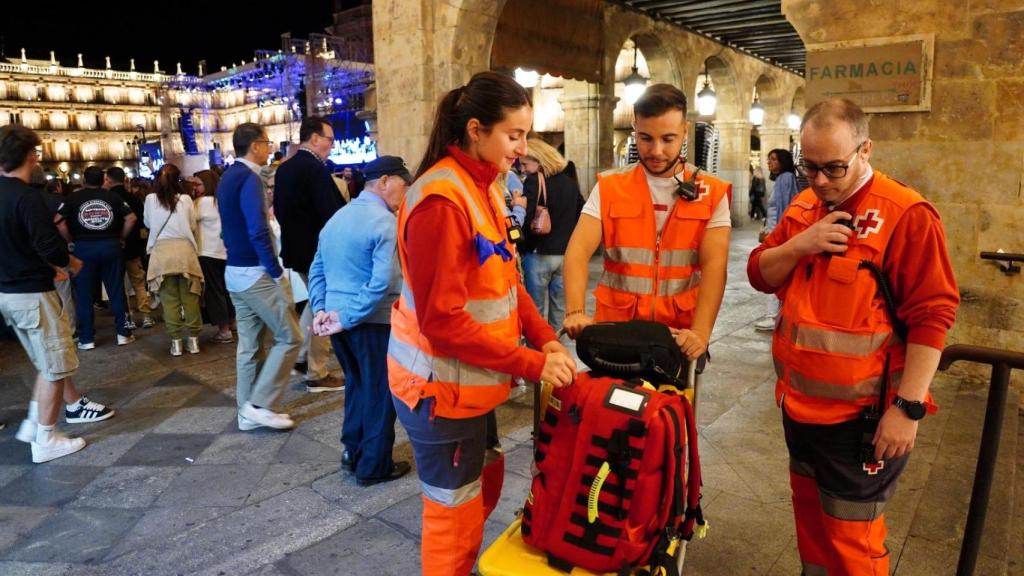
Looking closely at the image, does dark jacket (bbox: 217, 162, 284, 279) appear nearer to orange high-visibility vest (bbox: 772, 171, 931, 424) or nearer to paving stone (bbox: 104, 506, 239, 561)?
paving stone (bbox: 104, 506, 239, 561)

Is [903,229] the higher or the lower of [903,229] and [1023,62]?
the lower

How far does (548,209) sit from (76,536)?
12.4 feet

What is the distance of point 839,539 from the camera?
1.94m

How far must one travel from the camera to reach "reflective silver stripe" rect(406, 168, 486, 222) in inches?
71.2

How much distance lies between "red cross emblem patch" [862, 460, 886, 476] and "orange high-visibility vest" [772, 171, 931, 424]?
144mm

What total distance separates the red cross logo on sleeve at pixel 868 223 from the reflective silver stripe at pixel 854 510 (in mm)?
807

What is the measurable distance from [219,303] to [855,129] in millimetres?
6481

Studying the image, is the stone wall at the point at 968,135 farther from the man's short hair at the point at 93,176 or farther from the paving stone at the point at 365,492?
the man's short hair at the point at 93,176

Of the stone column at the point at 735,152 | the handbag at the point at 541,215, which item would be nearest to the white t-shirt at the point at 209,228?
the handbag at the point at 541,215

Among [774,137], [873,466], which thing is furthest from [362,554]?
[774,137]

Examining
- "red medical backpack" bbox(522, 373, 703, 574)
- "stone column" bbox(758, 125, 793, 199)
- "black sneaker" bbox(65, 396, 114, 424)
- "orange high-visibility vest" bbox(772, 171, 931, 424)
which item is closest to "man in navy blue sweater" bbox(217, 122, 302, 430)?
"black sneaker" bbox(65, 396, 114, 424)

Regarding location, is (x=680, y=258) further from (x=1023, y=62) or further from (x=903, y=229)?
(x=1023, y=62)

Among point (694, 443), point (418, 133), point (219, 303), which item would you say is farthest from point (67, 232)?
point (694, 443)

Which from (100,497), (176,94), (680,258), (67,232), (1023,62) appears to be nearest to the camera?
(680,258)
